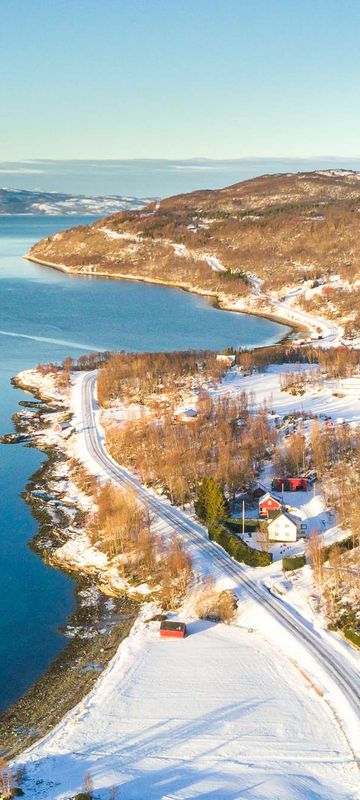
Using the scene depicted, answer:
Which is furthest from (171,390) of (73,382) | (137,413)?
(73,382)

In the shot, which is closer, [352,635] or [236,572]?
[352,635]

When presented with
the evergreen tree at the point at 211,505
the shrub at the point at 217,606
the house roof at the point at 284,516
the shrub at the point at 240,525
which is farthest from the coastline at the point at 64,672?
the house roof at the point at 284,516

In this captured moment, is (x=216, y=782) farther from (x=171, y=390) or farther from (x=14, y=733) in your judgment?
(x=171, y=390)

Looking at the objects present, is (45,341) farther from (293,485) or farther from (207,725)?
(207,725)

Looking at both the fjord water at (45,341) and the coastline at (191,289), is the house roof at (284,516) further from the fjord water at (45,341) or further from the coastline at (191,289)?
the coastline at (191,289)

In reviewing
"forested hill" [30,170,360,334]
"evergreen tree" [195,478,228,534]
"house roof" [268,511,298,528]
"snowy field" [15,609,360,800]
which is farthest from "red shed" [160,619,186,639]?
"forested hill" [30,170,360,334]

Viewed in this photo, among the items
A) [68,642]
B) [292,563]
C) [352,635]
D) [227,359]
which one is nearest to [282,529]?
[292,563]

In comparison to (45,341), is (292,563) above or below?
below
